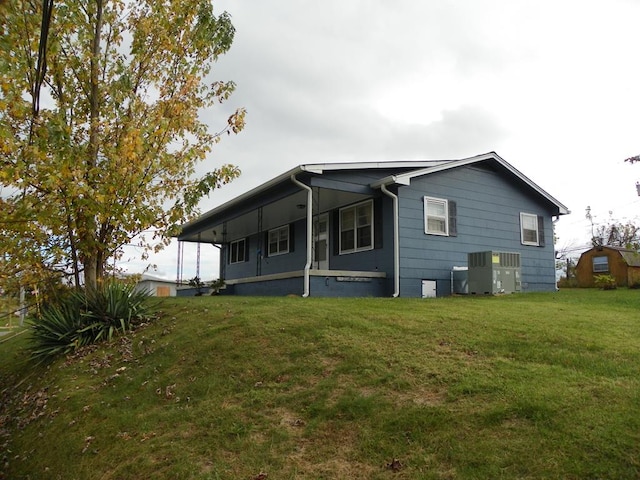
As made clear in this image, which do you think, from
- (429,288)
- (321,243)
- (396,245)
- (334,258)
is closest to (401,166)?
(396,245)

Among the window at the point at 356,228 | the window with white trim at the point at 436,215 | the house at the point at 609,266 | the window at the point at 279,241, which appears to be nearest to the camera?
the window with white trim at the point at 436,215

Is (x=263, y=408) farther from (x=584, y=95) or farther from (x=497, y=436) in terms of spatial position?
(x=584, y=95)

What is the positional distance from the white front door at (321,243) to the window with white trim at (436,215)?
3.59m

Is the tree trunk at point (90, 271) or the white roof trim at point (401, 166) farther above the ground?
the white roof trim at point (401, 166)

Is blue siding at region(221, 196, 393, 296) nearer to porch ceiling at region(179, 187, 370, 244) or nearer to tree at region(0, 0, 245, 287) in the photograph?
porch ceiling at region(179, 187, 370, 244)

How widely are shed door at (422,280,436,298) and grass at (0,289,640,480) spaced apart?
4.82 meters

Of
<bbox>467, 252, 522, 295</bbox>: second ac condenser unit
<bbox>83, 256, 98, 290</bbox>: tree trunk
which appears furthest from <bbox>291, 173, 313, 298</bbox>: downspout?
<bbox>83, 256, 98, 290</bbox>: tree trunk

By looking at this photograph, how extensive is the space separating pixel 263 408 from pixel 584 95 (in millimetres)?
7440

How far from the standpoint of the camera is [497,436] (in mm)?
4082

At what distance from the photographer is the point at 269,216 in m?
17.9

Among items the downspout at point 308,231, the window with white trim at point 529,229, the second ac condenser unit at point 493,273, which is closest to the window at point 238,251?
the downspout at point 308,231

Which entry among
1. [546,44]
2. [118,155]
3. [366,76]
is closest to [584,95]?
[546,44]

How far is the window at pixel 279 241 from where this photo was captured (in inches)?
750

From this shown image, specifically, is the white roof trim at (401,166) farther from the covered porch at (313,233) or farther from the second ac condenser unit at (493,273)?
the second ac condenser unit at (493,273)
